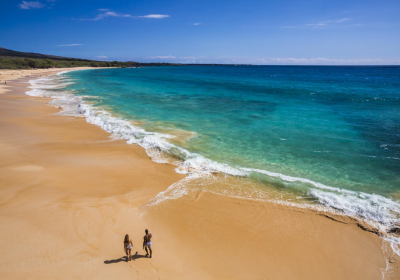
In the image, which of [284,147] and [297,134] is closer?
[284,147]

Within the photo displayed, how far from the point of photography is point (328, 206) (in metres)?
9.75

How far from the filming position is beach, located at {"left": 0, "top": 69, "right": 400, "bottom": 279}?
6.82m

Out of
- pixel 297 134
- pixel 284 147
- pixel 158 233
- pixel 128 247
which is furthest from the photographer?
pixel 297 134

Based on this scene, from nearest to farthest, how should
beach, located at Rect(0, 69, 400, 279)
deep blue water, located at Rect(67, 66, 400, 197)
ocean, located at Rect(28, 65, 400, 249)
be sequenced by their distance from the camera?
beach, located at Rect(0, 69, 400, 279), ocean, located at Rect(28, 65, 400, 249), deep blue water, located at Rect(67, 66, 400, 197)

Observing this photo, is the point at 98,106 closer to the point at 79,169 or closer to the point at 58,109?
the point at 58,109

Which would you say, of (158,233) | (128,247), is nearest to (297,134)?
(158,233)

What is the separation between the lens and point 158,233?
8234 mm

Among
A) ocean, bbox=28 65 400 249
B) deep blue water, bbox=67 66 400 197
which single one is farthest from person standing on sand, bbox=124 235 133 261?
deep blue water, bbox=67 66 400 197

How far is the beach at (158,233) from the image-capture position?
682 cm

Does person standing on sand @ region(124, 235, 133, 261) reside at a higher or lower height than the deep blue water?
lower

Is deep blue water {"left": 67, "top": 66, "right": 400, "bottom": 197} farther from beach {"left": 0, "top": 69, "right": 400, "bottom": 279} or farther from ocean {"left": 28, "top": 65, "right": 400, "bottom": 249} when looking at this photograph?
beach {"left": 0, "top": 69, "right": 400, "bottom": 279}

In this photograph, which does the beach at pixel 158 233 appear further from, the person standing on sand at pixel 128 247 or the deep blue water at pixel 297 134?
the deep blue water at pixel 297 134

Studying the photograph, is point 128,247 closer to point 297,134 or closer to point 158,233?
point 158,233

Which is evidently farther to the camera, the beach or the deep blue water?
the deep blue water
